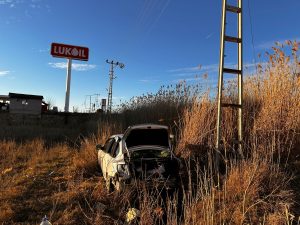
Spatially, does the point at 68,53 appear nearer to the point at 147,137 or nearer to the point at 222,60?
the point at 147,137

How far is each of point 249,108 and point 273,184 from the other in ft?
11.9

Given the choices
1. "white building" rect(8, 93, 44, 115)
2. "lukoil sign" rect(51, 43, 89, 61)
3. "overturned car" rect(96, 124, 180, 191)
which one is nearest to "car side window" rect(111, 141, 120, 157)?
"overturned car" rect(96, 124, 180, 191)

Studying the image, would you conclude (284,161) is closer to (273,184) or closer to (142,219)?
(273,184)

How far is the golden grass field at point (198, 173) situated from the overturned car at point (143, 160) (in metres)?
0.29

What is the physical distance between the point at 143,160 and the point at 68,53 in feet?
60.0

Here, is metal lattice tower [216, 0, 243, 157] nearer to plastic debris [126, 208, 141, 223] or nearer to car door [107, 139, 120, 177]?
car door [107, 139, 120, 177]

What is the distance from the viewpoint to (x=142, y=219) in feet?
14.8

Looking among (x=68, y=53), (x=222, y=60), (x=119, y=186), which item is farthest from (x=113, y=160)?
(x=68, y=53)

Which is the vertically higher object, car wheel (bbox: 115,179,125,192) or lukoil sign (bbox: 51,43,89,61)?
lukoil sign (bbox: 51,43,89,61)

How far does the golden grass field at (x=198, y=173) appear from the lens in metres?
4.97

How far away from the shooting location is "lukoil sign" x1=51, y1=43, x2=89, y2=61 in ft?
75.9

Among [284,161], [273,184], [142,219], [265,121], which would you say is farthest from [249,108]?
[142,219]

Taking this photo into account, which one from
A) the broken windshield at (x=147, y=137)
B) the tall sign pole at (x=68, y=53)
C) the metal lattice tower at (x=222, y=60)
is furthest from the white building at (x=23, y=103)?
the metal lattice tower at (x=222, y=60)

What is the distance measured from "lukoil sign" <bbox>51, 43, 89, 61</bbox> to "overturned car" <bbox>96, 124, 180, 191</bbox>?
16.8 metres
